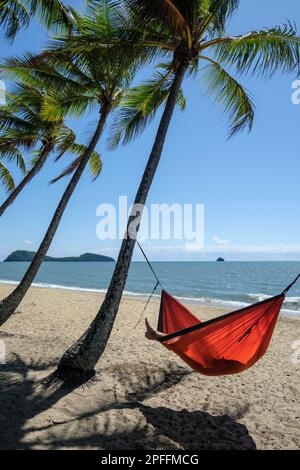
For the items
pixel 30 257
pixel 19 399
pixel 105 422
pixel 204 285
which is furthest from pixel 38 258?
pixel 30 257

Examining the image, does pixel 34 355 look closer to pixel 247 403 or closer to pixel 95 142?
pixel 247 403

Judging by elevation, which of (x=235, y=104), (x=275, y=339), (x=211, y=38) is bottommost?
(x=275, y=339)

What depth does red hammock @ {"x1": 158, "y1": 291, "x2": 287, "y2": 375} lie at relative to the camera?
9.07 ft

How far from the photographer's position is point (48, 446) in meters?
2.15

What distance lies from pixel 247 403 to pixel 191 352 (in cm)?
108

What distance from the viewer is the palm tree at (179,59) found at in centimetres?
316

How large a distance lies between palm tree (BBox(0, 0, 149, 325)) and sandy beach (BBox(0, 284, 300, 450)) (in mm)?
1459

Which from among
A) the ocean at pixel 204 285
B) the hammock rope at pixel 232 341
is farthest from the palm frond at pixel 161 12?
the ocean at pixel 204 285

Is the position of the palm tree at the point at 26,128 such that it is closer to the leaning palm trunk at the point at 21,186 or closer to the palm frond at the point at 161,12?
the leaning palm trunk at the point at 21,186

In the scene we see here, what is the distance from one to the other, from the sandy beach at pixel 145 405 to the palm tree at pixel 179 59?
41 cm

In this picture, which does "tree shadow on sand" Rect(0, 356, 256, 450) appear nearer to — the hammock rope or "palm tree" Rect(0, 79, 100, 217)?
the hammock rope

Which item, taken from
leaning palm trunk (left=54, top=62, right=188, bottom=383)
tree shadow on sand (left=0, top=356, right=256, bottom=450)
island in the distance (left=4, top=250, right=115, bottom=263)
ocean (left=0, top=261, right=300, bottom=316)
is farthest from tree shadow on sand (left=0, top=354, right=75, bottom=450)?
island in the distance (left=4, top=250, right=115, bottom=263)

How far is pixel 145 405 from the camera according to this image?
2971 millimetres

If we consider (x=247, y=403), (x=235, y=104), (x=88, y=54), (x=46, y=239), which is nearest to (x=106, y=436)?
(x=247, y=403)
